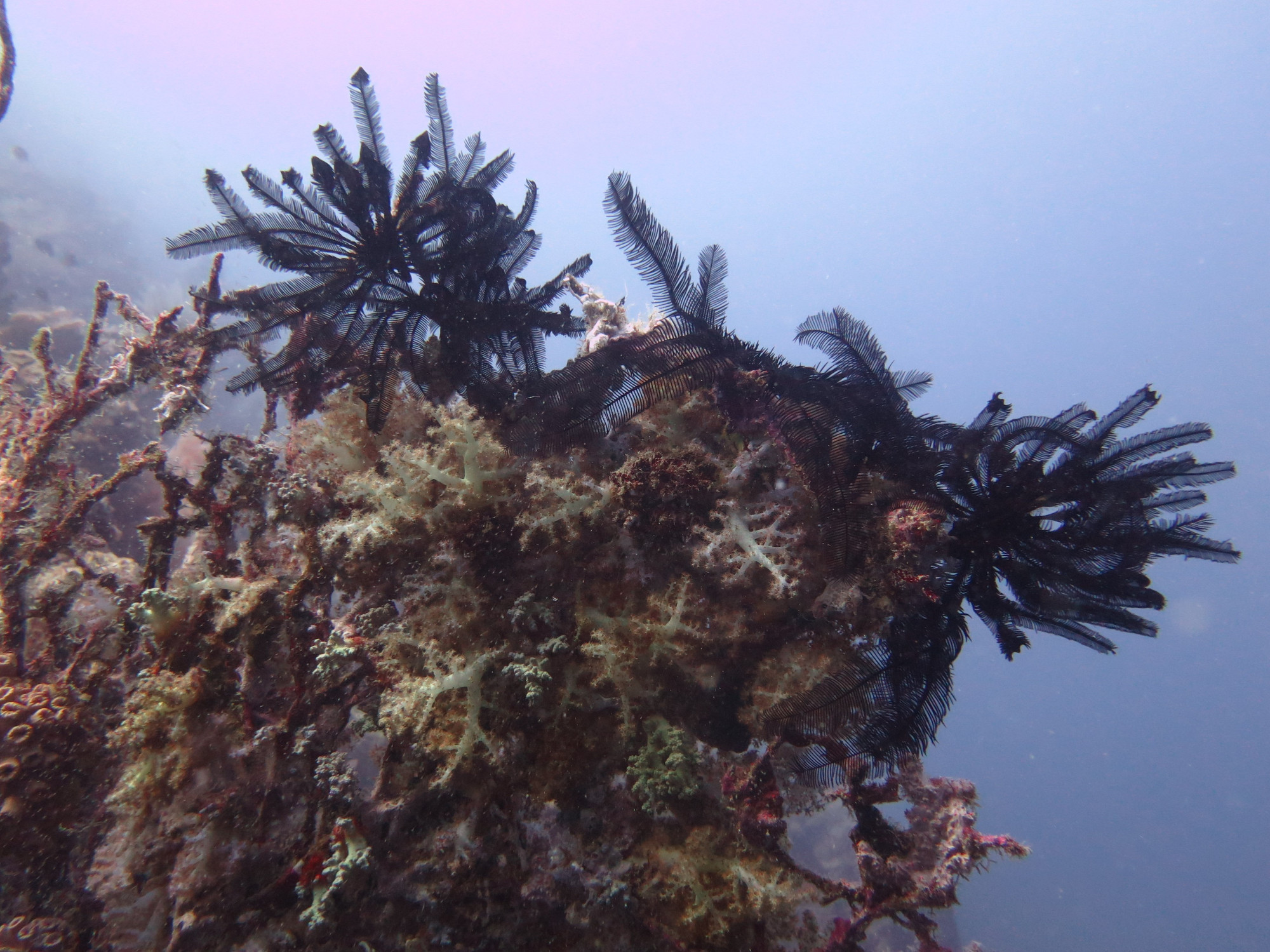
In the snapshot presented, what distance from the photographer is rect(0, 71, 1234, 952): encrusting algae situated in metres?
3.03

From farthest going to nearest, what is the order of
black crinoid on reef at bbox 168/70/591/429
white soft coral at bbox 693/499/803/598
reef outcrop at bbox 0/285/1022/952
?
black crinoid on reef at bbox 168/70/591/429 < white soft coral at bbox 693/499/803/598 < reef outcrop at bbox 0/285/1022/952

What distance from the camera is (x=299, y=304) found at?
410 cm

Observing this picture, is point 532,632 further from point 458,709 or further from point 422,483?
point 422,483

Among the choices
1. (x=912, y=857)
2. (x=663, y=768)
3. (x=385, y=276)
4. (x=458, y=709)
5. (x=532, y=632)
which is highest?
(x=385, y=276)

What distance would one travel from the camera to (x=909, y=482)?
11.1 feet

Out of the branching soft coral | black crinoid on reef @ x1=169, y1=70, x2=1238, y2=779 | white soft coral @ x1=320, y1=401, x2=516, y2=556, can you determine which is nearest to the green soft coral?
black crinoid on reef @ x1=169, y1=70, x2=1238, y2=779

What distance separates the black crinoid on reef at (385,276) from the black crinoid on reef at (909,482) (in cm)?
89

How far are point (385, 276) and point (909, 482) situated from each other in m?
4.19

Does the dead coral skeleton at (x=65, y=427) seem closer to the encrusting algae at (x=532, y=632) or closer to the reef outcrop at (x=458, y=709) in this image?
the encrusting algae at (x=532, y=632)

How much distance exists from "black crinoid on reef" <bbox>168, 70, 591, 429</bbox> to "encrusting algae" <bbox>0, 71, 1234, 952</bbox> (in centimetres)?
4

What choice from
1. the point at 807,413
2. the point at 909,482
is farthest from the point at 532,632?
the point at 909,482

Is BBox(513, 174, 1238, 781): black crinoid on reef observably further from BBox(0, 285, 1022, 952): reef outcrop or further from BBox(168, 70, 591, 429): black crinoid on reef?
BBox(168, 70, 591, 429): black crinoid on reef

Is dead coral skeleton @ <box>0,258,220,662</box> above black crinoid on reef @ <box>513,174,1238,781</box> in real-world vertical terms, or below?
above

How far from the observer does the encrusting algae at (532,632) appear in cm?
303
